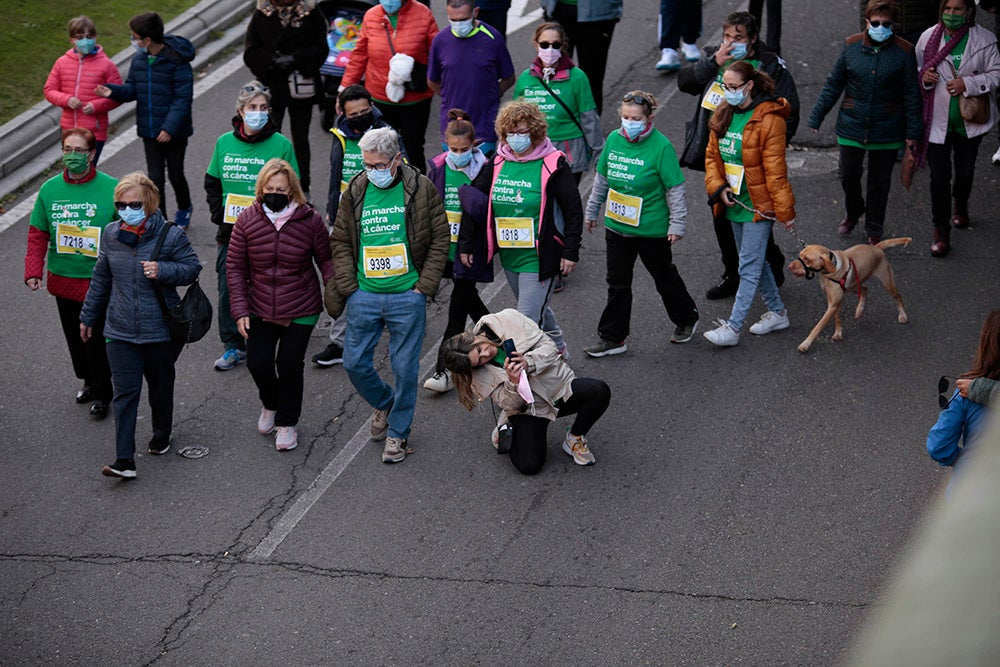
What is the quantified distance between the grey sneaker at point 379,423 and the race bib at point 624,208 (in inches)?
80.7

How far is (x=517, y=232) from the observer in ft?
24.0

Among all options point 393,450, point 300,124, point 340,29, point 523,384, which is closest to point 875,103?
point 523,384

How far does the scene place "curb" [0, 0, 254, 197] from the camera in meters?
11.8

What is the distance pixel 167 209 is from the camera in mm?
10703

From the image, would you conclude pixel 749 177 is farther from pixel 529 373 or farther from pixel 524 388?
pixel 524 388

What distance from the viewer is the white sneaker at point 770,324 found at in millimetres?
8297

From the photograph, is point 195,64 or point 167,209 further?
point 195,64

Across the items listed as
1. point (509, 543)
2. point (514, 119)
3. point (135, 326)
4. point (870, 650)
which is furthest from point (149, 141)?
point (870, 650)

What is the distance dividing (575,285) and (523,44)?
5.53 m

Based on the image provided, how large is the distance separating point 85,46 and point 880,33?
6.46 m

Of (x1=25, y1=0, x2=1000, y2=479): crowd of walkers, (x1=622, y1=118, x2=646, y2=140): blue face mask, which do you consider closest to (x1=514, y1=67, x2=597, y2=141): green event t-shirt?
(x1=25, y1=0, x2=1000, y2=479): crowd of walkers

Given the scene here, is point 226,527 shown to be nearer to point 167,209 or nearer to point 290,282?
point 290,282

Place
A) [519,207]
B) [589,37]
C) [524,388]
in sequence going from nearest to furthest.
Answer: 1. [524,388]
2. [519,207]
3. [589,37]

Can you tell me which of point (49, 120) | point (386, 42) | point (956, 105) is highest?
point (386, 42)
